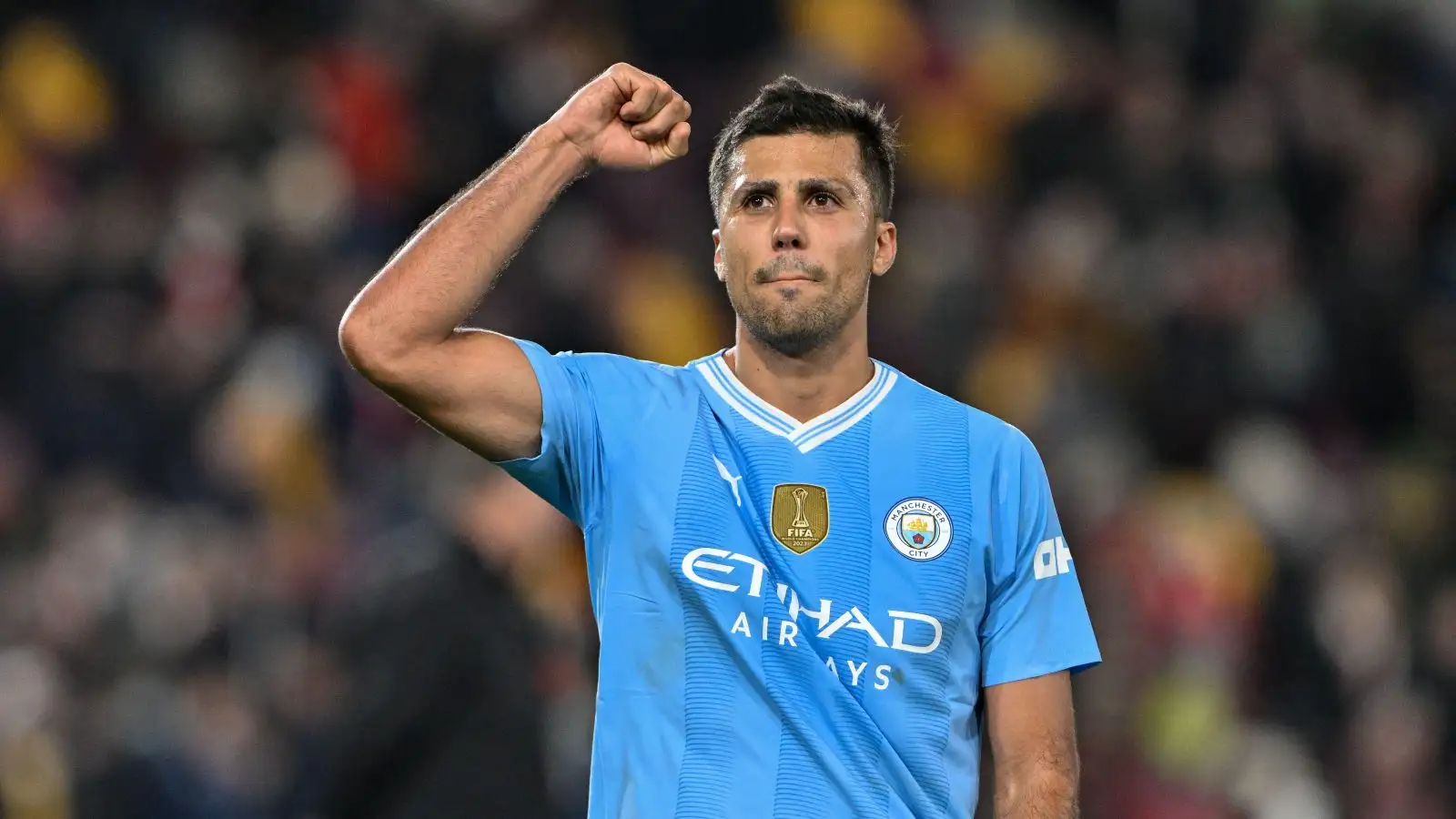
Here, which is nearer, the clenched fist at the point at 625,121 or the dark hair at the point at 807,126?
the clenched fist at the point at 625,121

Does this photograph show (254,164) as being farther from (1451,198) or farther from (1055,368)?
(1451,198)

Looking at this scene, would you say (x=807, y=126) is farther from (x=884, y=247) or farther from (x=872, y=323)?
(x=872, y=323)

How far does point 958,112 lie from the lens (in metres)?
10.7

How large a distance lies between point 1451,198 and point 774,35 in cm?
383

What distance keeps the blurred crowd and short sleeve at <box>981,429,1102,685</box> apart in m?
2.48

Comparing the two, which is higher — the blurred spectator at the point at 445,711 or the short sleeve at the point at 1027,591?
the short sleeve at the point at 1027,591

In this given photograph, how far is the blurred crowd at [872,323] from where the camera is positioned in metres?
8.02

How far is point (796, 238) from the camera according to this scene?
3662 millimetres

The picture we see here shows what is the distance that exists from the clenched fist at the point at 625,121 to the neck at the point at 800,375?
410mm

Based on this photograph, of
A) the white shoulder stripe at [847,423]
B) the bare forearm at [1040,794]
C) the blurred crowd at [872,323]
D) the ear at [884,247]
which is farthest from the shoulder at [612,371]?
the blurred crowd at [872,323]

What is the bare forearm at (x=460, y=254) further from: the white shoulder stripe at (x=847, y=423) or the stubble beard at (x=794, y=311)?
the white shoulder stripe at (x=847, y=423)

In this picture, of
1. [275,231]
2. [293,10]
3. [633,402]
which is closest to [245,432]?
[275,231]

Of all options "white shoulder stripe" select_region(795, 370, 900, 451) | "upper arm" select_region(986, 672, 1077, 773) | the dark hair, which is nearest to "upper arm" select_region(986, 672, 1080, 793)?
"upper arm" select_region(986, 672, 1077, 773)

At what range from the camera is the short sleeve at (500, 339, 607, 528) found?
138 inches
